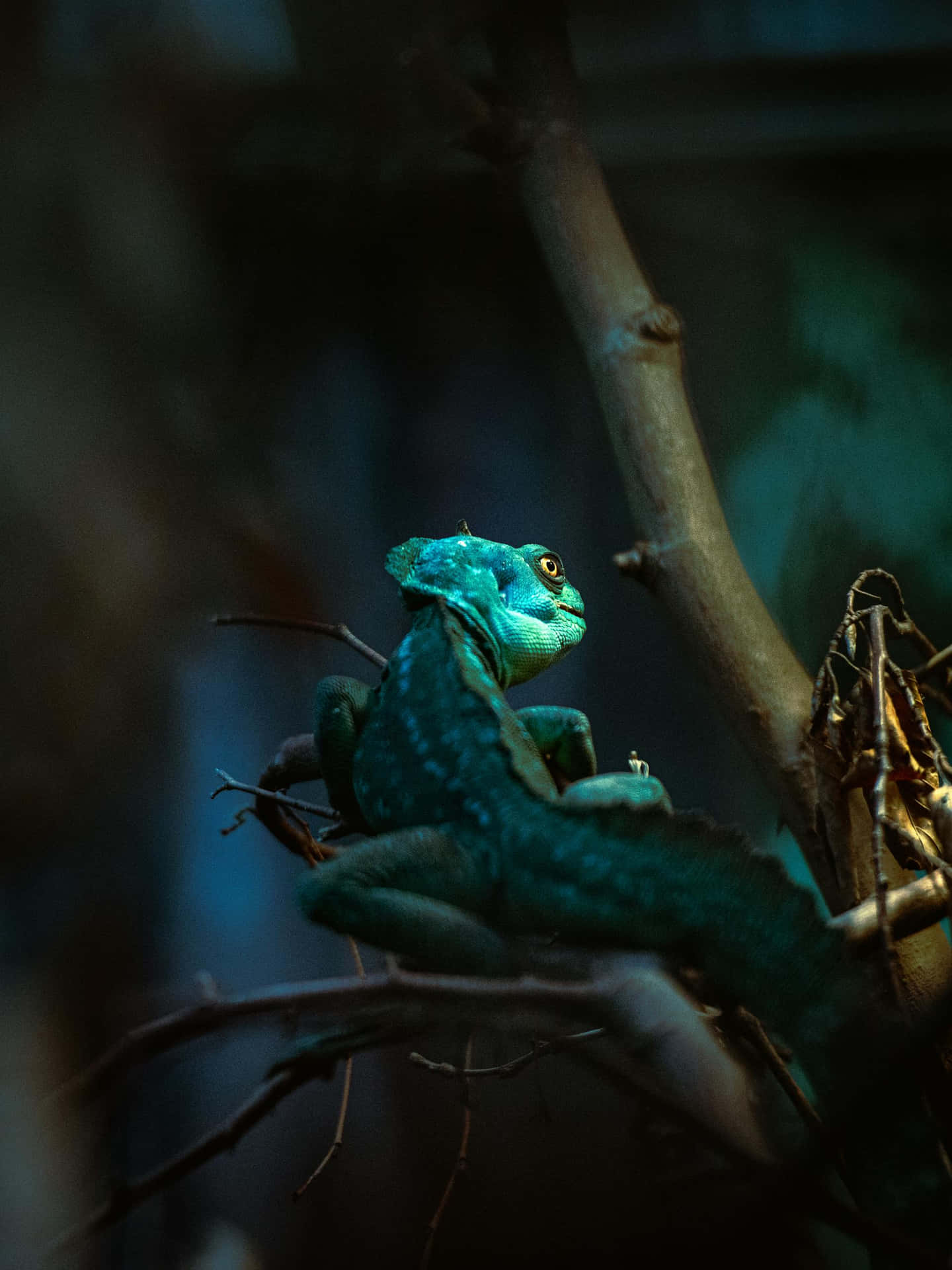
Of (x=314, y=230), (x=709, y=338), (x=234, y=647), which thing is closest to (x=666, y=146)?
(x=709, y=338)

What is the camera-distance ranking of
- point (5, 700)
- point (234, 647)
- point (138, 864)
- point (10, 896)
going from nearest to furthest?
point (10, 896)
point (5, 700)
point (138, 864)
point (234, 647)

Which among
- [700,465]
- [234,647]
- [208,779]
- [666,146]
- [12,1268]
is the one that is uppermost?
[666,146]

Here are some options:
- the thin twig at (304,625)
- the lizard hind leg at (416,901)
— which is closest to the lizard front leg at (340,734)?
the thin twig at (304,625)

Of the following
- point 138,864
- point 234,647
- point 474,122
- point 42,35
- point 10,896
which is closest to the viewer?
point 10,896

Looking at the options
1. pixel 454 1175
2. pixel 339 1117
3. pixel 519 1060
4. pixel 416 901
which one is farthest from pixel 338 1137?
pixel 416 901

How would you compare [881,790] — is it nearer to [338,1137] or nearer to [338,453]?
[338,1137]

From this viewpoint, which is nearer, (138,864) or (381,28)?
(138,864)

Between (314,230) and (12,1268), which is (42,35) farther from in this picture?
(12,1268)

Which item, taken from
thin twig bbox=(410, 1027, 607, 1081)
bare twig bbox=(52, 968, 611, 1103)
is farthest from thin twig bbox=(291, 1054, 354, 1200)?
bare twig bbox=(52, 968, 611, 1103)
